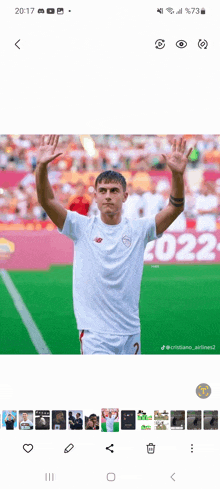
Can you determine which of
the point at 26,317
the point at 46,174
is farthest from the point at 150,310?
the point at 46,174

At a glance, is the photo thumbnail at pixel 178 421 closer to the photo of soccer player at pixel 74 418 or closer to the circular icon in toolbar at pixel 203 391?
the circular icon in toolbar at pixel 203 391

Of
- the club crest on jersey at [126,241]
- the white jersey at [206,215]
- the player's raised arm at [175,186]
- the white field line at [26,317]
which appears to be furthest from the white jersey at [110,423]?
the white jersey at [206,215]

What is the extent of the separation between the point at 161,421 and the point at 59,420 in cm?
60

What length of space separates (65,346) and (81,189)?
123cm

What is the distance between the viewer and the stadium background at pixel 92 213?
3785 mm

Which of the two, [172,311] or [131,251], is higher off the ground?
[131,251]

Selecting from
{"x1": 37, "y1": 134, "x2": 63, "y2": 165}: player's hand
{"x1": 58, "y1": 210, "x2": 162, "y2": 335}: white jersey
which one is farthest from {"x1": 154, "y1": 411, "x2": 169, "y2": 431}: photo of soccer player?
{"x1": 37, "y1": 134, "x2": 63, "y2": 165}: player's hand

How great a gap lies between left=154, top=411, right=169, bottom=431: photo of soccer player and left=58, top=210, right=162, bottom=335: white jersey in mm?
500

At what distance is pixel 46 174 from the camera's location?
3176 millimetres
